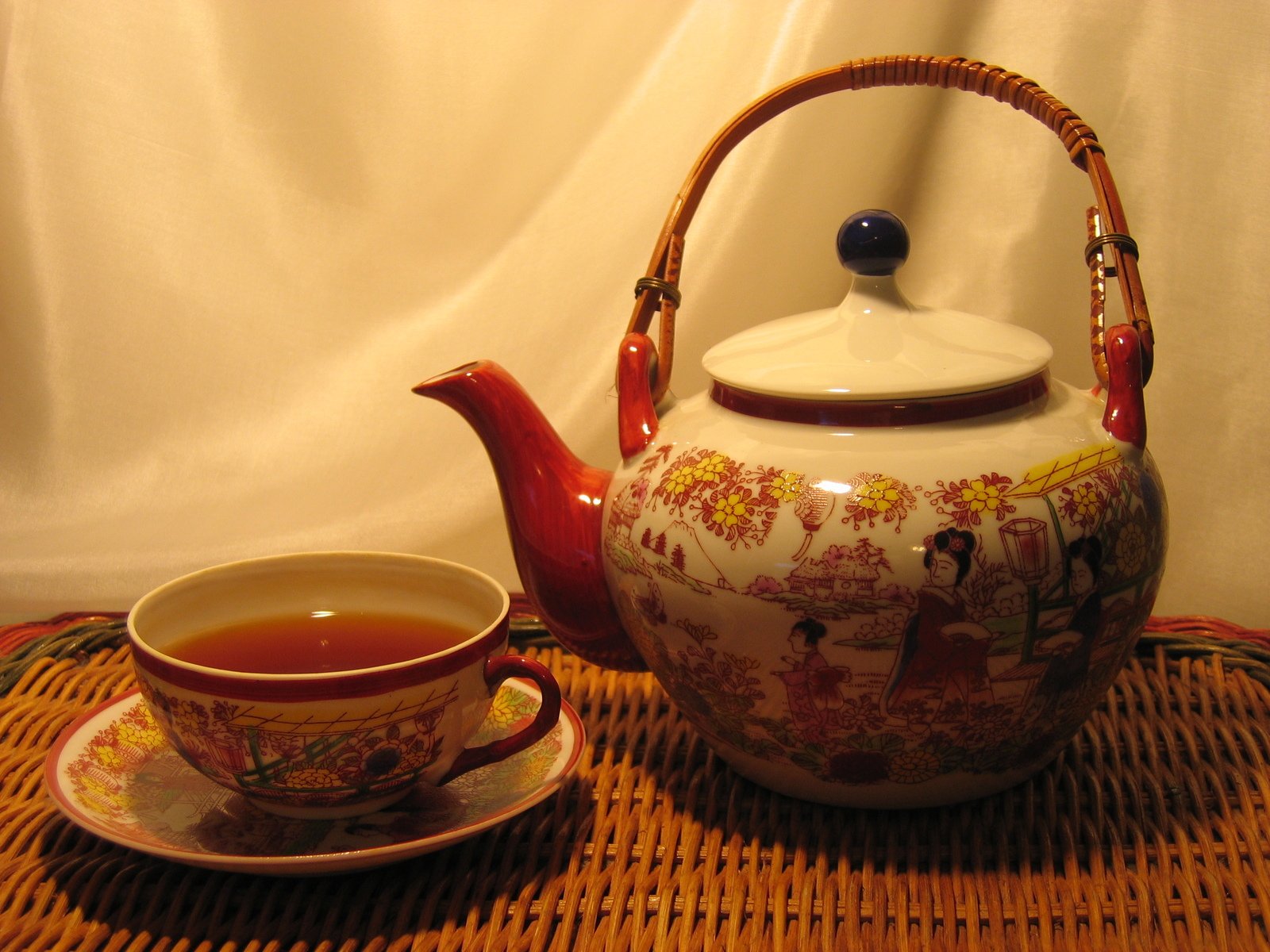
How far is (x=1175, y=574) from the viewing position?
110 centimetres

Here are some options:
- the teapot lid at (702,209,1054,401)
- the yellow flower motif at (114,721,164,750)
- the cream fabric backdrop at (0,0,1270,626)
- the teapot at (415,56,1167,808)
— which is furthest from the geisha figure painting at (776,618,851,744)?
the cream fabric backdrop at (0,0,1270,626)

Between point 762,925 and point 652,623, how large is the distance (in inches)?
6.0

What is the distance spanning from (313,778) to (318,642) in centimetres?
10

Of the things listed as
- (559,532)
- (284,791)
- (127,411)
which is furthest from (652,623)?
(127,411)

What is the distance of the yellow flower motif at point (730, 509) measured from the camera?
567 millimetres

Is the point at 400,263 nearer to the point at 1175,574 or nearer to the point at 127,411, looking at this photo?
the point at 127,411

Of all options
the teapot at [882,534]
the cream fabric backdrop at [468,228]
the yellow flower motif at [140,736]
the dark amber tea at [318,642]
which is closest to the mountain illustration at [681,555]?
the teapot at [882,534]

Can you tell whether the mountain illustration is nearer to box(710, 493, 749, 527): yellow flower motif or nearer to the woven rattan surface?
box(710, 493, 749, 527): yellow flower motif

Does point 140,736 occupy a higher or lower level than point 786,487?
lower

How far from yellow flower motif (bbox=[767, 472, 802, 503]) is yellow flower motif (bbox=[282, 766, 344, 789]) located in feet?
0.78

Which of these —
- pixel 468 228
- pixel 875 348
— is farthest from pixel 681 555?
pixel 468 228

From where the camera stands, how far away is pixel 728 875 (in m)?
0.59

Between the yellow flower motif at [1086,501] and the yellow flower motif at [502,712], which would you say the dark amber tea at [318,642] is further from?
the yellow flower motif at [1086,501]

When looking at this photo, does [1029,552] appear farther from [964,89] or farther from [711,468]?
[964,89]
